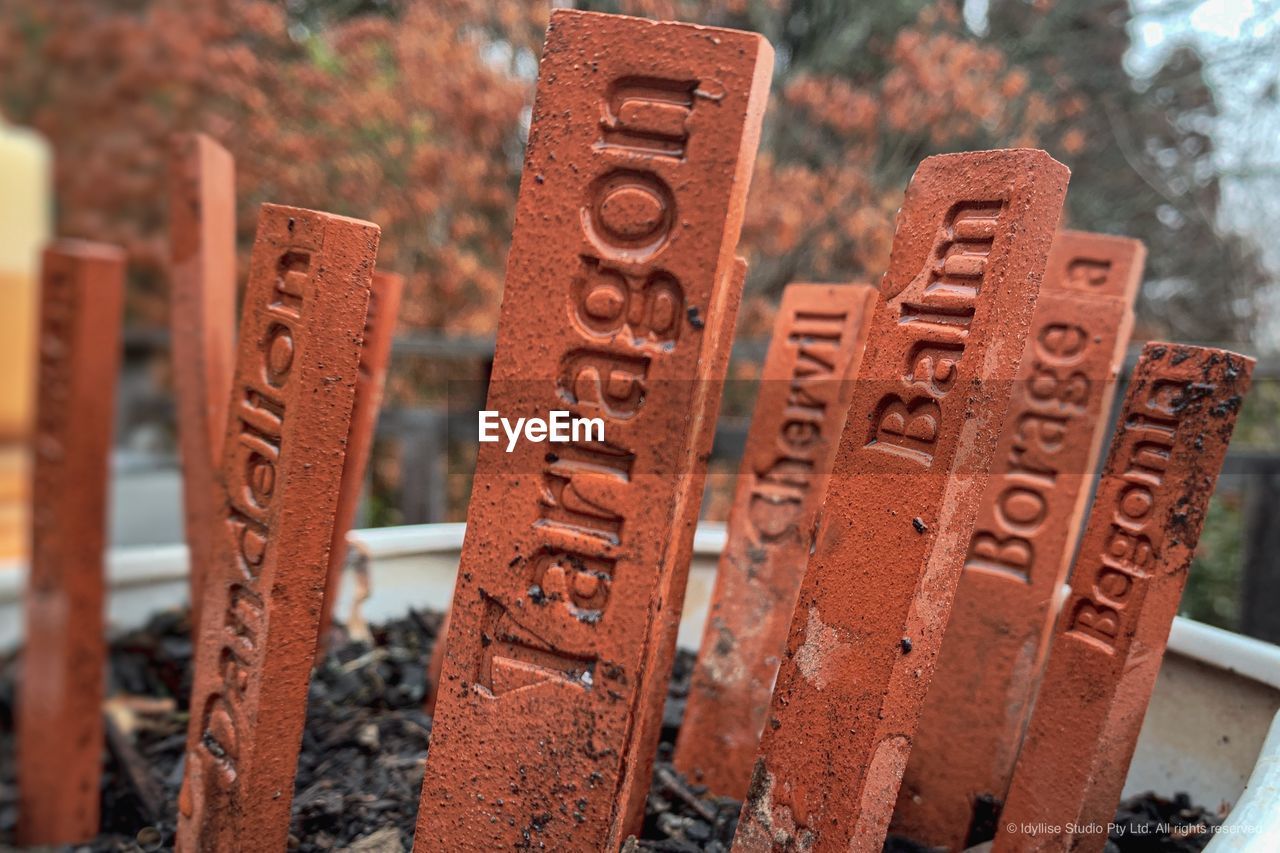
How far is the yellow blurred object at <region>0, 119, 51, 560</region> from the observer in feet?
1.76

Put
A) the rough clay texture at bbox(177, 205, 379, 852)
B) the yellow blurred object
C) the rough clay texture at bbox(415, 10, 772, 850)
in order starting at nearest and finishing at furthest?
the yellow blurred object, the rough clay texture at bbox(415, 10, 772, 850), the rough clay texture at bbox(177, 205, 379, 852)

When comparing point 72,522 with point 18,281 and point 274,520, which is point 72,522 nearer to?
point 274,520

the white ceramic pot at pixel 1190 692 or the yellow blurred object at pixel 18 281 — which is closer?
the yellow blurred object at pixel 18 281

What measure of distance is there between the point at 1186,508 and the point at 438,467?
276 centimetres

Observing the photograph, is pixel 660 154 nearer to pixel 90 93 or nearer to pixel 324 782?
pixel 324 782

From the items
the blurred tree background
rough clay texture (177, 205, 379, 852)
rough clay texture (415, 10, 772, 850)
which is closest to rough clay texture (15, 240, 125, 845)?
rough clay texture (177, 205, 379, 852)

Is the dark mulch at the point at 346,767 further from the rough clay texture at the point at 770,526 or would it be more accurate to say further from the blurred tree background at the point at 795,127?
the blurred tree background at the point at 795,127

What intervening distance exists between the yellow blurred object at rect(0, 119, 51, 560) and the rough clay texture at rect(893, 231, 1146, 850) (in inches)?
51.6

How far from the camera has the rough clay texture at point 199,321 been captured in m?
1.53

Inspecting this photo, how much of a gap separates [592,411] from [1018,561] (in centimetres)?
84

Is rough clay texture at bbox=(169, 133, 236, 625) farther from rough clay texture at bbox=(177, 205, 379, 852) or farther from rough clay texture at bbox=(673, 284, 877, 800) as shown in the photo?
rough clay texture at bbox=(673, 284, 877, 800)
